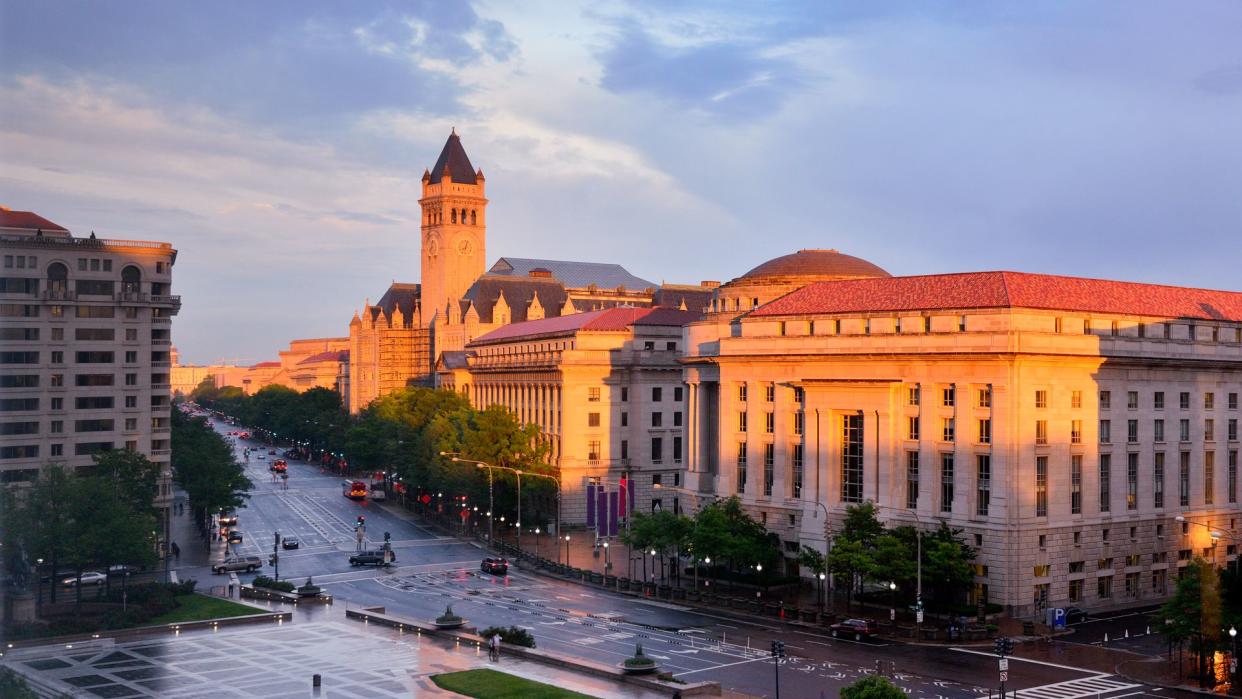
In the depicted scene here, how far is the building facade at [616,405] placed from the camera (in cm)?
14312

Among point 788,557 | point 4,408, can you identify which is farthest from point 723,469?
point 4,408

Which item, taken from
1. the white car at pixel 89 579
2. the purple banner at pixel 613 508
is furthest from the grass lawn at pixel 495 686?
the purple banner at pixel 613 508

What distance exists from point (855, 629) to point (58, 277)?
78153 mm

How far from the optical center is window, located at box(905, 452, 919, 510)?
92188 mm

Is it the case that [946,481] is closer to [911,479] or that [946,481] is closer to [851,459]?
[911,479]

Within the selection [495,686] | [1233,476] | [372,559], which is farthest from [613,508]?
[495,686]

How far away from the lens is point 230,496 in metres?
123

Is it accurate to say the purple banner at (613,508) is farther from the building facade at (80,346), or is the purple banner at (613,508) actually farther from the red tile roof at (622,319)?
the building facade at (80,346)

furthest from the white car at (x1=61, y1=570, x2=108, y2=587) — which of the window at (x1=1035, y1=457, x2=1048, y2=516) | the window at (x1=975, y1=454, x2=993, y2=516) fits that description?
the window at (x1=1035, y1=457, x2=1048, y2=516)

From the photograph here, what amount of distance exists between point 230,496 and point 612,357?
146ft

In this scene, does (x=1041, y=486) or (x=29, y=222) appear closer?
(x=1041, y=486)

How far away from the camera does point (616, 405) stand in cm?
14588

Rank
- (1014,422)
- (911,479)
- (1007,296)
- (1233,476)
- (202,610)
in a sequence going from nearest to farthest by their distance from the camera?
(1014,422), (202,610), (1007,296), (911,479), (1233,476)

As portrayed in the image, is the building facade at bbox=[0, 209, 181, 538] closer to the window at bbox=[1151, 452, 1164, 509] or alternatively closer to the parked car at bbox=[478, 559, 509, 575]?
the parked car at bbox=[478, 559, 509, 575]
